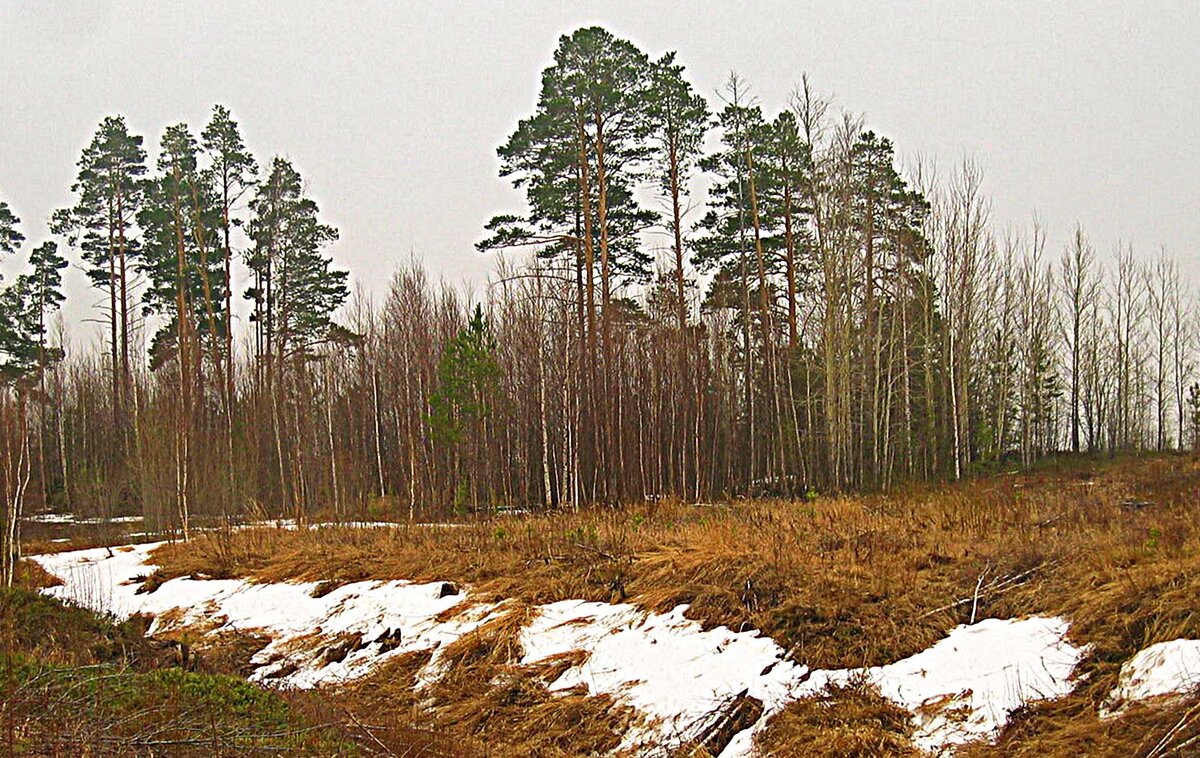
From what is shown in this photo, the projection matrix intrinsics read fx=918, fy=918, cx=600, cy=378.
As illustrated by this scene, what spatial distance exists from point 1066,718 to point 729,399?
26333 millimetres

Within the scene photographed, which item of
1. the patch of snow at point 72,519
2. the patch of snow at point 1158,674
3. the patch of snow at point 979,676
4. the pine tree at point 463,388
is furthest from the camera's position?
the patch of snow at point 72,519

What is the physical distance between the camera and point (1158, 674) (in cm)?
556

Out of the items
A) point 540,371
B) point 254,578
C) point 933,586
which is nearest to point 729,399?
point 540,371

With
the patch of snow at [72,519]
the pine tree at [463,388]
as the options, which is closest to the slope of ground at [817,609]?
the pine tree at [463,388]

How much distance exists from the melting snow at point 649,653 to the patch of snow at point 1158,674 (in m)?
0.09

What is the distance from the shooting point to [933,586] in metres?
8.11

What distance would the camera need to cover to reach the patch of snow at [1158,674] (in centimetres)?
538

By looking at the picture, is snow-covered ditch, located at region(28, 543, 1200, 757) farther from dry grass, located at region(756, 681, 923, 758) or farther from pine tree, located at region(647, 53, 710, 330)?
pine tree, located at region(647, 53, 710, 330)

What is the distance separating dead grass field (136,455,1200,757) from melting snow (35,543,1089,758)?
186 millimetres

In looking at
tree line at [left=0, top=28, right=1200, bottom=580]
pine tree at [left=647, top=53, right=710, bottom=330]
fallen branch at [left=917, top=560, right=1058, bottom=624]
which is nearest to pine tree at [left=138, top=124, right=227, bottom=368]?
tree line at [left=0, top=28, right=1200, bottom=580]

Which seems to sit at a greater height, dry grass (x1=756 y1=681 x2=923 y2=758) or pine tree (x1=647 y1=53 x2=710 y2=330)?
pine tree (x1=647 y1=53 x2=710 y2=330)

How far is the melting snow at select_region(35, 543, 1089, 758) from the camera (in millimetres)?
6172

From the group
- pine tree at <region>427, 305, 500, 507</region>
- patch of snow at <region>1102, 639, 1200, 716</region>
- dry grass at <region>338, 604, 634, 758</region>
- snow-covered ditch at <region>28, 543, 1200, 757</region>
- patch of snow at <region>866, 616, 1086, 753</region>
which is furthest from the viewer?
pine tree at <region>427, 305, 500, 507</region>

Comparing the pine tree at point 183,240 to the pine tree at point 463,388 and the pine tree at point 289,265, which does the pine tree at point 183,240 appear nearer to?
the pine tree at point 289,265
